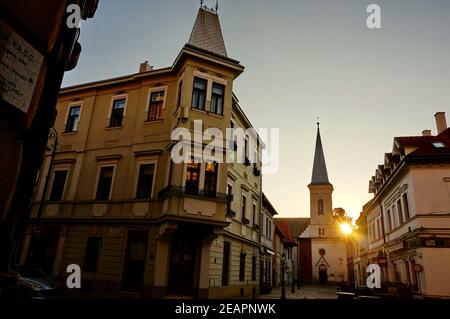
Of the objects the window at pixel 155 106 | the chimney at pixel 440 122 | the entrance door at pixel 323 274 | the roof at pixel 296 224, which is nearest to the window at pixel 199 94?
the window at pixel 155 106

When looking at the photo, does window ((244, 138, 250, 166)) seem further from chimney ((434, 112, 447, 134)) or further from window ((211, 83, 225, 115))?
chimney ((434, 112, 447, 134))

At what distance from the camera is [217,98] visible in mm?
17812

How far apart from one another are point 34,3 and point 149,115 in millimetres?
16892

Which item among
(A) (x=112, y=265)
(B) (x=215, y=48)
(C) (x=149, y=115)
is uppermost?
(B) (x=215, y=48)

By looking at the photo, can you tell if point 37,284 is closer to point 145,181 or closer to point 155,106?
point 145,181

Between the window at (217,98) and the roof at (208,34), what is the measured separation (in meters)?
2.50

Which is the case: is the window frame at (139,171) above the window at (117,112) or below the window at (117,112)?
below

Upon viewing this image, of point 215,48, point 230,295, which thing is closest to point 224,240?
point 230,295

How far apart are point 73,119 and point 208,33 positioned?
11.0 meters

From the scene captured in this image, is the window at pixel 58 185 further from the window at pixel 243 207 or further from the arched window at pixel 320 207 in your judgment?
the arched window at pixel 320 207

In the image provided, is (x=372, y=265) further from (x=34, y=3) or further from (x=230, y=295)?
(x=34, y=3)

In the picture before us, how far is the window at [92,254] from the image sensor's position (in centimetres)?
1669

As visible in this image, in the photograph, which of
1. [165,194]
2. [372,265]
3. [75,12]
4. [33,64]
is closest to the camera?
[33,64]
